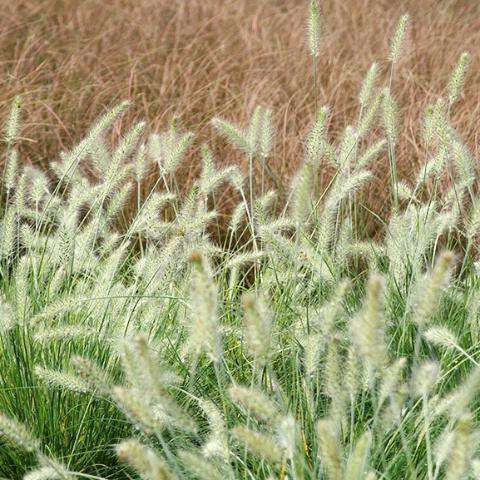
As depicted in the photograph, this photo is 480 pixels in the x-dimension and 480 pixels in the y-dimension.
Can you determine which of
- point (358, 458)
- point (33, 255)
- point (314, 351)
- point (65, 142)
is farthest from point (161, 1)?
point (358, 458)

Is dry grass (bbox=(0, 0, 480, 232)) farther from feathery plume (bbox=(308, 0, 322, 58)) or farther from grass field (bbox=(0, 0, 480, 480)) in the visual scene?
feathery plume (bbox=(308, 0, 322, 58))

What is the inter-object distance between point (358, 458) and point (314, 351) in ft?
1.26

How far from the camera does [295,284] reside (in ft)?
7.50

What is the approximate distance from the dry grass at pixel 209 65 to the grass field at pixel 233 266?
0.06ft

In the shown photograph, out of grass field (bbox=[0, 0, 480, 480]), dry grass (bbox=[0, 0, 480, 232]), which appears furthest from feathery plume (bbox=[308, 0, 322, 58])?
dry grass (bbox=[0, 0, 480, 232])

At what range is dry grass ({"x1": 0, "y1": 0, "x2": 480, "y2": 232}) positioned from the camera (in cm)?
417

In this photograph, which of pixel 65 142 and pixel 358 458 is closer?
pixel 358 458

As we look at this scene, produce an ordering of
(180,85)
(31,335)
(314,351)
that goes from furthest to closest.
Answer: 1. (180,85)
2. (31,335)
3. (314,351)

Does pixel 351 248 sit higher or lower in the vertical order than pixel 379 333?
lower

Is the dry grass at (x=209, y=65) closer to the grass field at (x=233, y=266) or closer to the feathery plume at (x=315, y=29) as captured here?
the grass field at (x=233, y=266)

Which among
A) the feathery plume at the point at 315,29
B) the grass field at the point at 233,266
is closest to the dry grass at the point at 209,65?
the grass field at the point at 233,266

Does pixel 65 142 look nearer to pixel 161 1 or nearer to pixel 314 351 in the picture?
pixel 161 1

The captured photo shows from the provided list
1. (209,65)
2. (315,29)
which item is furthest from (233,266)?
(209,65)

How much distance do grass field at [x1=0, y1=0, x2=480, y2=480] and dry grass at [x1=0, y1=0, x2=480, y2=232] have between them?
2 centimetres
